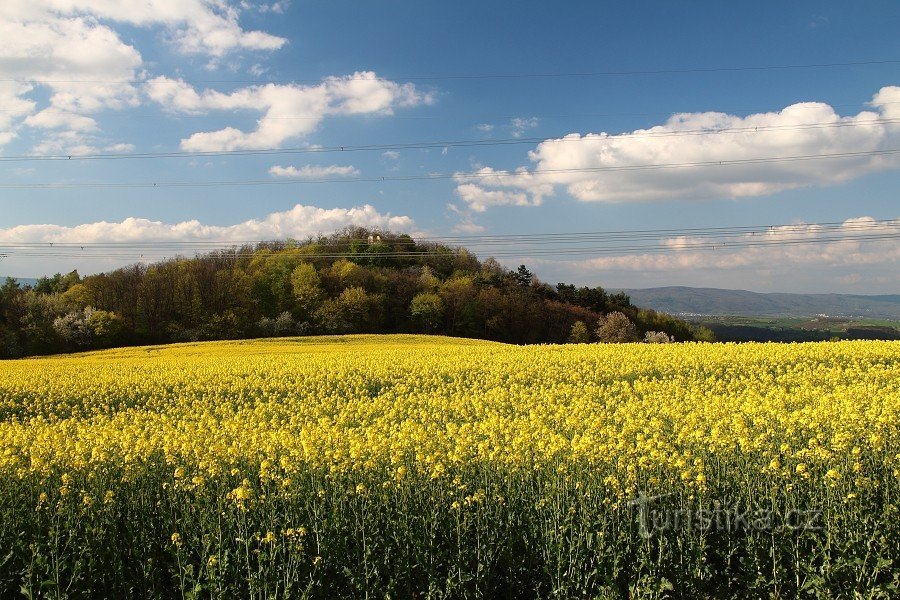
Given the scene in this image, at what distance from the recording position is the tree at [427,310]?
209ft

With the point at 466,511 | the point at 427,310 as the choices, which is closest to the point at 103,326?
the point at 427,310

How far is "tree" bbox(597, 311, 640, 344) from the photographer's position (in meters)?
69.1

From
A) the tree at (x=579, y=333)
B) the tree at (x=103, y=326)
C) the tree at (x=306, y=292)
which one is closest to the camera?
the tree at (x=103, y=326)

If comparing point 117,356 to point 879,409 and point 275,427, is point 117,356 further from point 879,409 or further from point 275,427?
point 879,409

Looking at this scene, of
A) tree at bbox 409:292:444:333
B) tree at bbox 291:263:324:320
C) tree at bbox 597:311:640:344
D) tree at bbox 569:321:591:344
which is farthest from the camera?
tree at bbox 597:311:640:344

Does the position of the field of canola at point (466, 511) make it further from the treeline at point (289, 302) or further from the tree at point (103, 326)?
the treeline at point (289, 302)

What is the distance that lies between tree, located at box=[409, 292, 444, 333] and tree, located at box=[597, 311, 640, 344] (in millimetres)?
18922

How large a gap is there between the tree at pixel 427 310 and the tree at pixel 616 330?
18.9 m

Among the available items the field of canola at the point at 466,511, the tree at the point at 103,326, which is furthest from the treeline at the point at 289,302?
the field of canola at the point at 466,511

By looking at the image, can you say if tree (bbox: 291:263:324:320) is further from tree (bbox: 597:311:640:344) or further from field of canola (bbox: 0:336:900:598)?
field of canola (bbox: 0:336:900:598)

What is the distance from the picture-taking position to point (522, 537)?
22.0 feet

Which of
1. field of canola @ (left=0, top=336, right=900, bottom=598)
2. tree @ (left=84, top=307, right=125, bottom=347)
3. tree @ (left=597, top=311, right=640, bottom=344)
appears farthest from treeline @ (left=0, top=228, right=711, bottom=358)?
field of canola @ (left=0, top=336, right=900, bottom=598)

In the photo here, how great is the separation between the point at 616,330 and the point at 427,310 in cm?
2220

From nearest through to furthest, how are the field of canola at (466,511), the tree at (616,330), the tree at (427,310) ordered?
the field of canola at (466,511), the tree at (427,310), the tree at (616,330)
